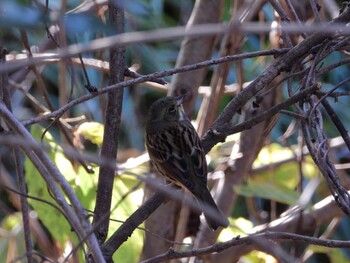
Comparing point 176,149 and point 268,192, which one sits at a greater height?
point 176,149

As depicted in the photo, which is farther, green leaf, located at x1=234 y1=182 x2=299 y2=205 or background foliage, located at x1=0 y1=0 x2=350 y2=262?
green leaf, located at x1=234 y1=182 x2=299 y2=205

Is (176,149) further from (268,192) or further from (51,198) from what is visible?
(51,198)

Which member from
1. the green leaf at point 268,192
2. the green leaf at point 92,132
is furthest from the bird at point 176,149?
the green leaf at point 92,132

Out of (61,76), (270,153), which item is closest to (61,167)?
(61,76)

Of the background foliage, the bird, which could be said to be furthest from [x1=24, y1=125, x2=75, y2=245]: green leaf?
the bird

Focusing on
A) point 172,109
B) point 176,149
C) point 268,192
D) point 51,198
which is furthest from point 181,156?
point 51,198

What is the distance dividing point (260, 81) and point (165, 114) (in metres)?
1.39

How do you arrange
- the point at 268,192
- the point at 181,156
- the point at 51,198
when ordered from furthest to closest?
the point at 181,156 < the point at 268,192 < the point at 51,198

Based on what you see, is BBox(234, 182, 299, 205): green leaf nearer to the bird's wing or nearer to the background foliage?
the background foliage

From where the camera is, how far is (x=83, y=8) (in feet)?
10.6

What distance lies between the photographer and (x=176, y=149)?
3508mm

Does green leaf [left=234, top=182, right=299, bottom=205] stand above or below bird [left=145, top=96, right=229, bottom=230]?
below

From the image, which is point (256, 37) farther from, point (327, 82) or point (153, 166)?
point (153, 166)

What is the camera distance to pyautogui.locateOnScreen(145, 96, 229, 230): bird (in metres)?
3.08
